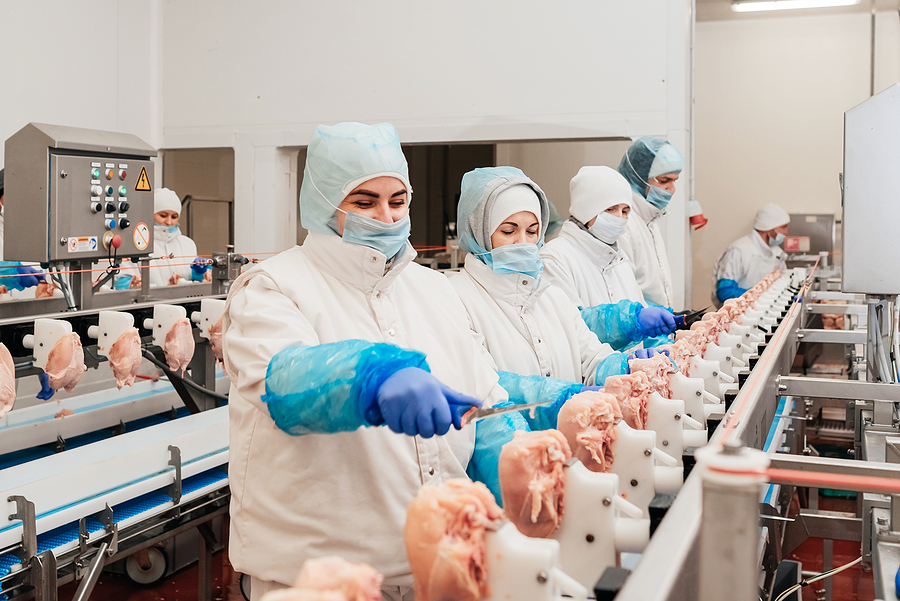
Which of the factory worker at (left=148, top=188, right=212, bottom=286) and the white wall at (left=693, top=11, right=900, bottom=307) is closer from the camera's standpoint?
the factory worker at (left=148, top=188, right=212, bottom=286)

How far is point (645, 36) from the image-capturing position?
4.92m

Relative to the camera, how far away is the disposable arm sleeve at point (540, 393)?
1.65m

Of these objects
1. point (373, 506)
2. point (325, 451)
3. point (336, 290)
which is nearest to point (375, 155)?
point (336, 290)

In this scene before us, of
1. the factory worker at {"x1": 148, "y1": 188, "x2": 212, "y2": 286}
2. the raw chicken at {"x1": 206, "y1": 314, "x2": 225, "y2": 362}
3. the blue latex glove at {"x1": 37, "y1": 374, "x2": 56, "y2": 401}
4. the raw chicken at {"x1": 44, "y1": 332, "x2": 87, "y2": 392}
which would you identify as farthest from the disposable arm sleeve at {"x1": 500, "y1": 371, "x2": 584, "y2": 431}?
the factory worker at {"x1": 148, "y1": 188, "x2": 212, "y2": 286}

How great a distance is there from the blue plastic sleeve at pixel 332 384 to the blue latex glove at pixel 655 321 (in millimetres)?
1523

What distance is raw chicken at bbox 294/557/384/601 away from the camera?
700mm

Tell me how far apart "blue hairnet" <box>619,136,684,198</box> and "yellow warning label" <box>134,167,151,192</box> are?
259 cm

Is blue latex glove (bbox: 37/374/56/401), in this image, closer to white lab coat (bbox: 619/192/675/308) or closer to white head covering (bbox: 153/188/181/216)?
white head covering (bbox: 153/188/181/216)

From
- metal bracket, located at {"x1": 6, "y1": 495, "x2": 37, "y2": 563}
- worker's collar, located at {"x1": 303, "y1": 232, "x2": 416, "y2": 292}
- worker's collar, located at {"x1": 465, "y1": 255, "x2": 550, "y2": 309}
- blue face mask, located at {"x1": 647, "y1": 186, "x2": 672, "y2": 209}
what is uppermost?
A: blue face mask, located at {"x1": 647, "y1": 186, "x2": 672, "y2": 209}

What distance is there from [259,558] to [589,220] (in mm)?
2177

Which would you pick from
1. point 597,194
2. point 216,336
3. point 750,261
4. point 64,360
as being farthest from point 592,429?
point 750,261

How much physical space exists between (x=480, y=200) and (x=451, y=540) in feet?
4.69

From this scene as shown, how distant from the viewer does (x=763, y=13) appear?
729 cm

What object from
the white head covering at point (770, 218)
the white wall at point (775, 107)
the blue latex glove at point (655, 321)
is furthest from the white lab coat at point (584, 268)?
the white wall at point (775, 107)
